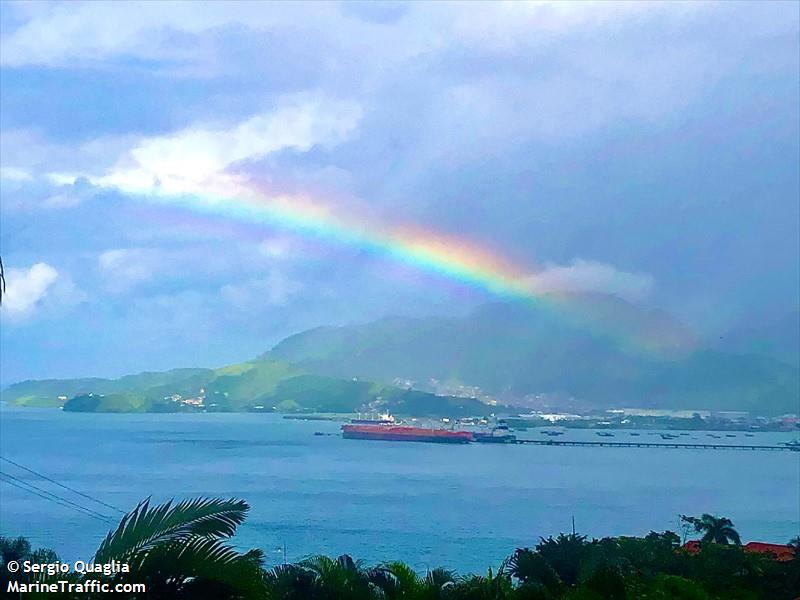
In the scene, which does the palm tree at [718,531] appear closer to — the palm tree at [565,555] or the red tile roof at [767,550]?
the red tile roof at [767,550]

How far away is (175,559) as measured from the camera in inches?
121

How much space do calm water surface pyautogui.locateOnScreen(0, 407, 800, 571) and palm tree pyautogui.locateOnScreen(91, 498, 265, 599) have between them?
808 inches

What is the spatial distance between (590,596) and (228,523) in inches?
64.2

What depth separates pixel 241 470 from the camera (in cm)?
4847

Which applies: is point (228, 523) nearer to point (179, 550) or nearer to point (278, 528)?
point (179, 550)

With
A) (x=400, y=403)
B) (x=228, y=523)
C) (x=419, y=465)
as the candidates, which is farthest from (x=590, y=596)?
(x=400, y=403)

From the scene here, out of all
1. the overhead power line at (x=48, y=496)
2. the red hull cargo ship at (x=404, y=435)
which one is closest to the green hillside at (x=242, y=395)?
the red hull cargo ship at (x=404, y=435)

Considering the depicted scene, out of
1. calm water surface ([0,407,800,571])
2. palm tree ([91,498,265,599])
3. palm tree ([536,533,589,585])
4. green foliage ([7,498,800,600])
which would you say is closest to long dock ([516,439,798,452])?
calm water surface ([0,407,800,571])

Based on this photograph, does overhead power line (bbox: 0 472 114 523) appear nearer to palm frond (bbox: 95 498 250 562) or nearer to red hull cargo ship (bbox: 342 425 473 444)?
palm frond (bbox: 95 498 250 562)

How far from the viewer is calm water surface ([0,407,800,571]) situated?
2802cm

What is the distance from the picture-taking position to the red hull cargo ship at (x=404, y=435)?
7462 cm

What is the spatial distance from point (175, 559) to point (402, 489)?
38.4 metres

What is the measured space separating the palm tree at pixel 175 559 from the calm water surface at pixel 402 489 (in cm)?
2053

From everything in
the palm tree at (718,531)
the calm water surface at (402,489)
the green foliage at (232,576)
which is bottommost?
the calm water surface at (402,489)
